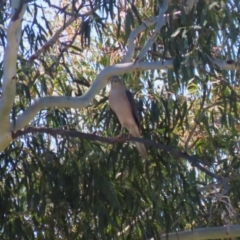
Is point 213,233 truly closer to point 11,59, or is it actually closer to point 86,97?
point 86,97

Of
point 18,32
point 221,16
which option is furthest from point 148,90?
point 18,32

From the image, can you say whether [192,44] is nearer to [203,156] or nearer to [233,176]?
[233,176]

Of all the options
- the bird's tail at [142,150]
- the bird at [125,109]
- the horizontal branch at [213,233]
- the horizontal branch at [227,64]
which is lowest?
the horizontal branch at [213,233]

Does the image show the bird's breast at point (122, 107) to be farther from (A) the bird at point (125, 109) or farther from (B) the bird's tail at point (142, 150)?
(B) the bird's tail at point (142, 150)

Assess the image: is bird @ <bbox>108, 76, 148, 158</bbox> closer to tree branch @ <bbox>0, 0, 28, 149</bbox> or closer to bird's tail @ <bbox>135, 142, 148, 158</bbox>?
bird's tail @ <bbox>135, 142, 148, 158</bbox>

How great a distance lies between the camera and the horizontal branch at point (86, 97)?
Answer: 14.1 ft

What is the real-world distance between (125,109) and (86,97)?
1.00 m

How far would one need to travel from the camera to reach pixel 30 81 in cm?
498

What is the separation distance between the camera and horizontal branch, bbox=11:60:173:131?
4312 millimetres

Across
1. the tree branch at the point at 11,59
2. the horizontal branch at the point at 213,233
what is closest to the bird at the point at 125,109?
the horizontal branch at the point at 213,233

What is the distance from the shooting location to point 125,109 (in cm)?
541

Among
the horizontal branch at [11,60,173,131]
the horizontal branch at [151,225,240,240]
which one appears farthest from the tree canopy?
the horizontal branch at [11,60,173,131]

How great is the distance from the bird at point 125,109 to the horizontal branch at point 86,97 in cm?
98

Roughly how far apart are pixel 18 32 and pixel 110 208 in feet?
5.24
